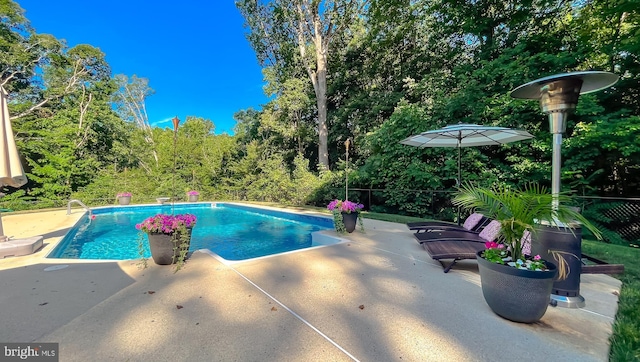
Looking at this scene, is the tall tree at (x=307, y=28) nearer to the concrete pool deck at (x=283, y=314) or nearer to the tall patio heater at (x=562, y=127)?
the concrete pool deck at (x=283, y=314)

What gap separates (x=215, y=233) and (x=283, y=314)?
649 centimetres

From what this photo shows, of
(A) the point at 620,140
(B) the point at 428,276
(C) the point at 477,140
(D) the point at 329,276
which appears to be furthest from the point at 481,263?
(A) the point at 620,140

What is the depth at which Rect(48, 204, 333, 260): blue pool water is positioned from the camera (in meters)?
6.19

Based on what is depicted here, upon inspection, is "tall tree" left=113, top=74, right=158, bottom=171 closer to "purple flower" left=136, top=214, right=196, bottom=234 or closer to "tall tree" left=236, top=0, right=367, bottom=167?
"tall tree" left=236, top=0, right=367, bottom=167

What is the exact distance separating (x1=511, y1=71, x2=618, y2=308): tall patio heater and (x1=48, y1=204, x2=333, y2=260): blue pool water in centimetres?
502

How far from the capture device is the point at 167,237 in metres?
3.71

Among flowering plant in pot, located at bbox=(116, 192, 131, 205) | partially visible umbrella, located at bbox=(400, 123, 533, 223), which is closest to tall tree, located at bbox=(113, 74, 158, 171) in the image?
flowering plant in pot, located at bbox=(116, 192, 131, 205)

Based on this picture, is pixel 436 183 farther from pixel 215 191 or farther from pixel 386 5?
pixel 215 191

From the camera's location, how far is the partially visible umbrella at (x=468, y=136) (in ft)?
16.2

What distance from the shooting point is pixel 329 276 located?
3375 millimetres

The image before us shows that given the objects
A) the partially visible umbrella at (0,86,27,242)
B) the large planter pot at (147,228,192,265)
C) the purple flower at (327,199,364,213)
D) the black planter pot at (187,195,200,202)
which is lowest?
the black planter pot at (187,195,200,202)

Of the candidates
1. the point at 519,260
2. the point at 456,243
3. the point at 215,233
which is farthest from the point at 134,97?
the point at 519,260

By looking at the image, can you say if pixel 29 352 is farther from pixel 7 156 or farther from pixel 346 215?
pixel 346 215

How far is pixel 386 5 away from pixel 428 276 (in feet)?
40.7
